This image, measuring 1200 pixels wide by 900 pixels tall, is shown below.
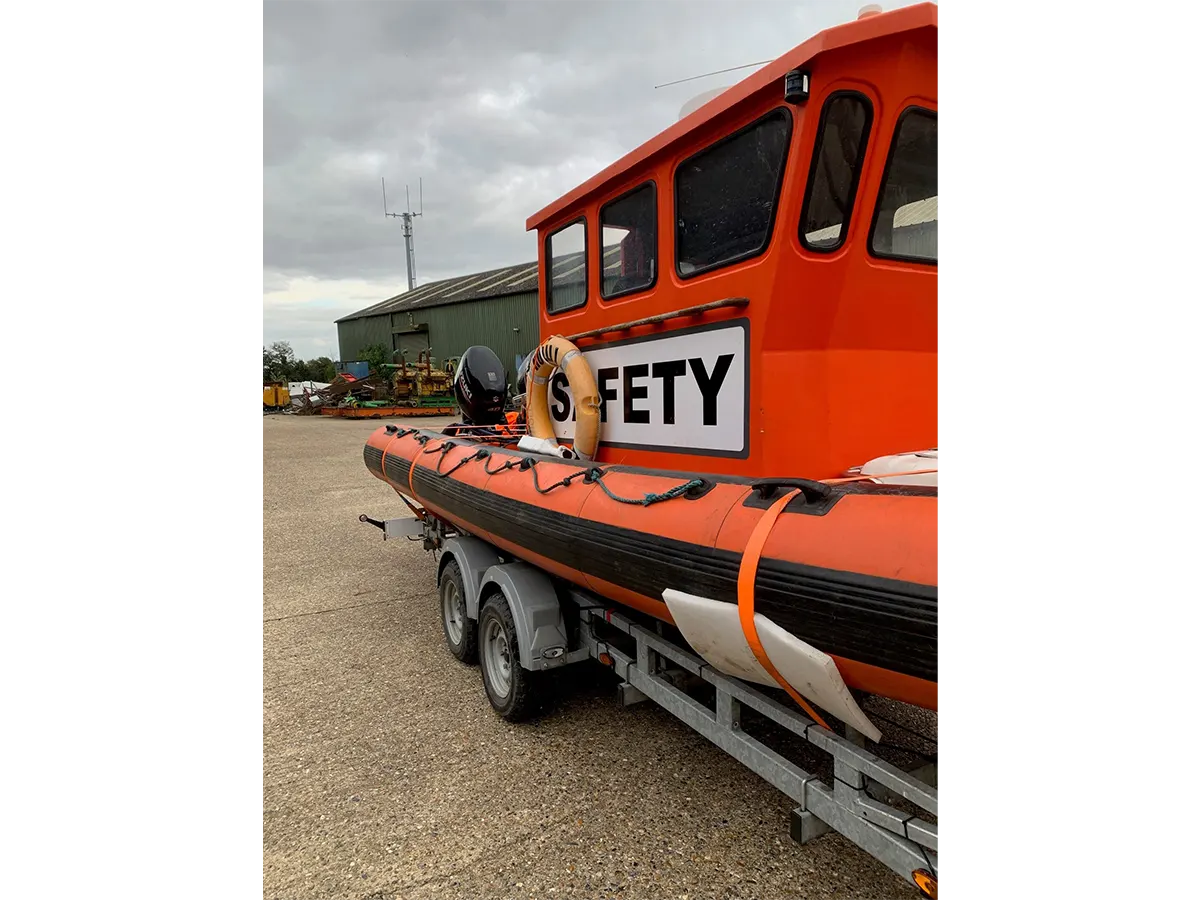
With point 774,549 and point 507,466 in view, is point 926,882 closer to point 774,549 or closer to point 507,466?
point 774,549

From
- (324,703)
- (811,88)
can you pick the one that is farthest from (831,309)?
(324,703)

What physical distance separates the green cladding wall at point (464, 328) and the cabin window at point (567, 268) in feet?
58.7

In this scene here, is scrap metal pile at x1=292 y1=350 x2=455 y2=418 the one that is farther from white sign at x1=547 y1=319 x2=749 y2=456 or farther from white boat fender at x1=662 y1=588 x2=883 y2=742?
white boat fender at x1=662 y1=588 x2=883 y2=742

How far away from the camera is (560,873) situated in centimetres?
225

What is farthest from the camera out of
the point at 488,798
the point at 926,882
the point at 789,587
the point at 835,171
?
the point at 488,798

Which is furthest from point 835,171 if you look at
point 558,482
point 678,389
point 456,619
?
point 456,619

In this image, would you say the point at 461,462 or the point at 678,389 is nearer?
the point at 678,389

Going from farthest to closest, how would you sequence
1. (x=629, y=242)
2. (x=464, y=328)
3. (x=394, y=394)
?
(x=464, y=328) < (x=394, y=394) < (x=629, y=242)

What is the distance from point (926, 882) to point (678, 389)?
1.88 metres

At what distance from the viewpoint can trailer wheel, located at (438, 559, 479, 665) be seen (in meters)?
3.83

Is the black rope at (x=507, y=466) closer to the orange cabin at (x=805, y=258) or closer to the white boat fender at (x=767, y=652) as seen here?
the orange cabin at (x=805, y=258)

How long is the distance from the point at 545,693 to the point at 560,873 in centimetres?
96

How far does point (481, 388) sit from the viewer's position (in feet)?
20.3

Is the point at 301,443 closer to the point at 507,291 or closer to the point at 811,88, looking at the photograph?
the point at 507,291
